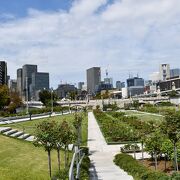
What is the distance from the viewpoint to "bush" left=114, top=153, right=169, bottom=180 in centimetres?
1491

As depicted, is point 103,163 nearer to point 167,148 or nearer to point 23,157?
point 23,157

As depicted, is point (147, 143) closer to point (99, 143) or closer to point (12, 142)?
point (12, 142)

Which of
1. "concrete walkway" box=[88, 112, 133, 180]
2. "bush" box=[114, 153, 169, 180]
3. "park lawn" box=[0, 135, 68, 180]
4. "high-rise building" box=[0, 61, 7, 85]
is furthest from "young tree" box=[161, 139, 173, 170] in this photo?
"high-rise building" box=[0, 61, 7, 85]

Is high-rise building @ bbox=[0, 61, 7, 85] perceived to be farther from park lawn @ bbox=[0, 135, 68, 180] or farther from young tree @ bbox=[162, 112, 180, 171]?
young tree @ bbox=[162, 112, 180, 171]

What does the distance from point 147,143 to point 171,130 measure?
415cm

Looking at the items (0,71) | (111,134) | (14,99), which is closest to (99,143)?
(111,134)

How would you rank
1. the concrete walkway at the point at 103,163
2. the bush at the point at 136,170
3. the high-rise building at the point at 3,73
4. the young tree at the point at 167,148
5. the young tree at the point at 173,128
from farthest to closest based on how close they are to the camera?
the high-rise building at the point at 3,73 → the young tree at the point at 167,148 → the concrete walkway at the point at 103,163 → the young tree at the point at 173,128 → the bush at the point at 136,170

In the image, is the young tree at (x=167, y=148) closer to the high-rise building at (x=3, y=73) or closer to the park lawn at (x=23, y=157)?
the park lawn at (x=23, y=157)

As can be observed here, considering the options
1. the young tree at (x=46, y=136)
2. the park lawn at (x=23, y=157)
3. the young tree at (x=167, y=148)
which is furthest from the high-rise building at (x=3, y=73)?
the young tree at (x=46, y=136)

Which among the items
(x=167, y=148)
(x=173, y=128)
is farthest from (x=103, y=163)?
(x=173, y=128)

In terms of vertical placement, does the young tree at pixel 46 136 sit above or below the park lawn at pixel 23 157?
above

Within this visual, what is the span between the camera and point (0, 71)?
7333 inches

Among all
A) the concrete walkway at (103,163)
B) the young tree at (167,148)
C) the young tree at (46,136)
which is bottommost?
the concrete walkway at (103,163)

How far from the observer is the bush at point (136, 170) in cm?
1491
